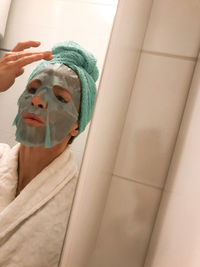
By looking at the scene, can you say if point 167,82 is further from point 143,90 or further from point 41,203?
point 41,203

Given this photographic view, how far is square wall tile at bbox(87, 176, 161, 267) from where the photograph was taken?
61 cm

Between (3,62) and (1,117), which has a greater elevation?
(3,62)

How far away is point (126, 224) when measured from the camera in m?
0.61

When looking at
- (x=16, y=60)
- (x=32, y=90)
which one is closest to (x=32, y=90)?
(x=32, y=90)

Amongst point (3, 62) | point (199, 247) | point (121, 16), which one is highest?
point (121, 16)

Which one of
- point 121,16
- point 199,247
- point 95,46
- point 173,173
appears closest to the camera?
point 199,247

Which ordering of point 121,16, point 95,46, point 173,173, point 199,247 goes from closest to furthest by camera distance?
1. point 199,247
2. point 121,16
3. point 173,173
4. point 95,46

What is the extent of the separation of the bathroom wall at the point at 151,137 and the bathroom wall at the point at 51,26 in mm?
176

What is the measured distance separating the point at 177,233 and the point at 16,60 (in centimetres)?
55

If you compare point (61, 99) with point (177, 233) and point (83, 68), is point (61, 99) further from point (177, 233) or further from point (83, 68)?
point (177, 233)

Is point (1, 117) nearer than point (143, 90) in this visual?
No

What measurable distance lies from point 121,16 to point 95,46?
1.14 feet

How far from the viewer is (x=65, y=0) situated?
771mm

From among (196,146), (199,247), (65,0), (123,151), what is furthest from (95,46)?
(199,247)
